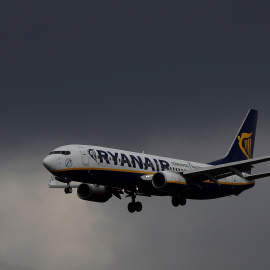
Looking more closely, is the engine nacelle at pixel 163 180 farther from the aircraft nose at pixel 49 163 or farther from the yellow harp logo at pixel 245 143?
the yellow harp logo at pixel 245 143

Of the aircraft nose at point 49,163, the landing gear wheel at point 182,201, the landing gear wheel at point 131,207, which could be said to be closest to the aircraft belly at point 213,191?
the landing gear wheel at point 182,201

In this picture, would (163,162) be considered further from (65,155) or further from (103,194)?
(65,155)

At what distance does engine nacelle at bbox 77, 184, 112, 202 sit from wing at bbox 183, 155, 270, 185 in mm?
8683

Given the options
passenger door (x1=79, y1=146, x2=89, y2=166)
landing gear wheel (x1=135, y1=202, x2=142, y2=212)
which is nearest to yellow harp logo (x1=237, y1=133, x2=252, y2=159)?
landing gear wheel (x1=135, y1=202, x2=142, y2=212)

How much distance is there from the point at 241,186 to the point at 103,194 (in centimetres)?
1705

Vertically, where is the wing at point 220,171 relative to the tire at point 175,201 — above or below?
above

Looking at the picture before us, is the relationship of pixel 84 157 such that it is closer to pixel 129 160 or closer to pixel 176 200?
pixel 129 160

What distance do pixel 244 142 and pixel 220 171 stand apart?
61.6 feet

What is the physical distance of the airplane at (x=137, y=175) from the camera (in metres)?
69.1

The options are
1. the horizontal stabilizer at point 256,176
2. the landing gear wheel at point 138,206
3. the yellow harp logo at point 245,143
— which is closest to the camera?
the landing gear wheel at point 138,206

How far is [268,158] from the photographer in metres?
72.9

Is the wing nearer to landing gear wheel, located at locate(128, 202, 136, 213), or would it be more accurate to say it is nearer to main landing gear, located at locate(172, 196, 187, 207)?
main landing gear, located at locate(172, 196, 187, 207)

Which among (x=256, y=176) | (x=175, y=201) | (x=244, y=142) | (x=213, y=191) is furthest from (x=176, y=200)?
(x=244, y=142)

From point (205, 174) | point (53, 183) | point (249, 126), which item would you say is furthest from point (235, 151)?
point (53, 183)
